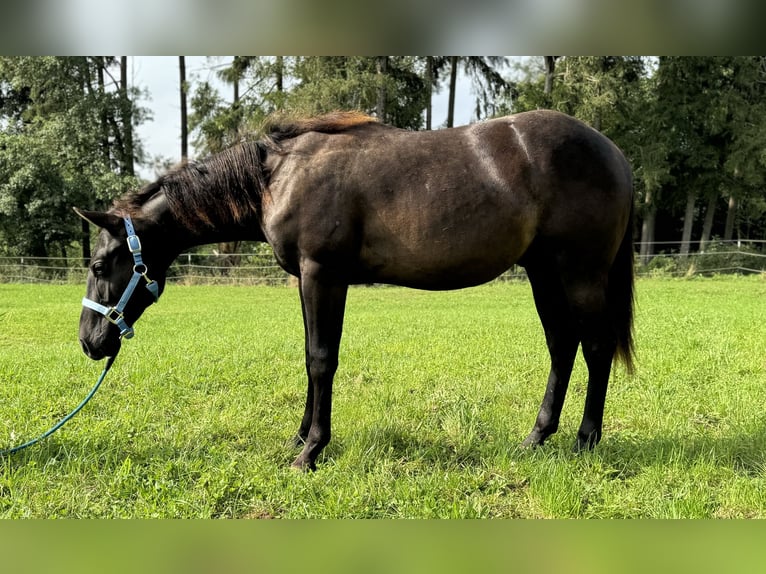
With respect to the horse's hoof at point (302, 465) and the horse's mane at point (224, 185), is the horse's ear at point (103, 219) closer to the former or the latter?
the horse's mane at point (224, 185)

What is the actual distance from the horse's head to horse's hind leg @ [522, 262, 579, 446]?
2.61m

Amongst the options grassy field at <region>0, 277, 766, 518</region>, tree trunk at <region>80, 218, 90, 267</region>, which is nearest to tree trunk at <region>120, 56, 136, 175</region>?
tree trunk at <region>80, 218, 90, 267</region>

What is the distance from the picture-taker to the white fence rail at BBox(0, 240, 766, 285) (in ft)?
64.0

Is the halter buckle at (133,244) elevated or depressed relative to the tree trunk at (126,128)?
depressed

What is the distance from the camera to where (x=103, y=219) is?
314 centimetres

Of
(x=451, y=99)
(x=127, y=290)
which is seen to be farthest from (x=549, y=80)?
(x=127, y=290)

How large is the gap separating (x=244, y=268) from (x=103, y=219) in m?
17.6

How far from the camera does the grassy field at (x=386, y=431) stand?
265 cm

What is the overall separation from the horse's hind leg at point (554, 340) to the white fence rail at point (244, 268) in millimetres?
15595

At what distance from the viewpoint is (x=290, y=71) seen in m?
20.0

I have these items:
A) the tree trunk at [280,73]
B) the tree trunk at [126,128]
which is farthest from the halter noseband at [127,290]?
the tree trunk at [126,128]

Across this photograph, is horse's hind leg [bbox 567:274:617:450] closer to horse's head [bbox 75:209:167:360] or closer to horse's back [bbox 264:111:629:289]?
horse's back [bbox 264:111:629:289]

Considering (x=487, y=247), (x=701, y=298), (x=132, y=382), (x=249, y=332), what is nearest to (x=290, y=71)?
(x=249, y=332)
